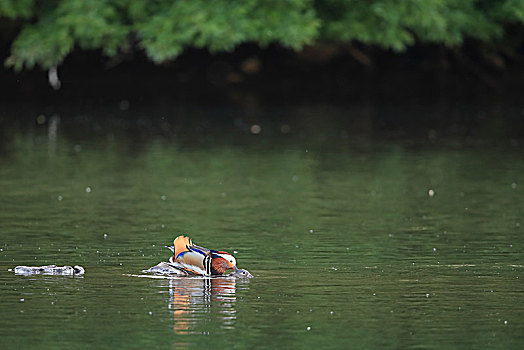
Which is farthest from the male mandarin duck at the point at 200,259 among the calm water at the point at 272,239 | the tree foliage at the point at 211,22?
the tree foliage at the point at 211,22

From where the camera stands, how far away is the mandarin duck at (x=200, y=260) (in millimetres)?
10188

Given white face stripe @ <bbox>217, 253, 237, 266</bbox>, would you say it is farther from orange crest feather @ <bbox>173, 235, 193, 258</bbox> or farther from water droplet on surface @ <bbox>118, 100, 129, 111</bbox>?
water droplet on surface @ <bbox>118, 100, 129, 111</bbox>

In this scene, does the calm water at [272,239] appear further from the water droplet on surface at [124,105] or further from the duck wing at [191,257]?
the water droplet on surface at [124,105]

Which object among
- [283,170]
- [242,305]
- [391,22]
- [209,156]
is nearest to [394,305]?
[242,305]

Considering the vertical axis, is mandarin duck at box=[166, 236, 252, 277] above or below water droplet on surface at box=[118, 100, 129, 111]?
below

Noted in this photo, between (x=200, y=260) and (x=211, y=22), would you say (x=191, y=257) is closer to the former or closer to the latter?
(x=200, y=260)

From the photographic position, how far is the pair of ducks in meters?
10.2

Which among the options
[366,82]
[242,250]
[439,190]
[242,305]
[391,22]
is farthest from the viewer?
[366,82]

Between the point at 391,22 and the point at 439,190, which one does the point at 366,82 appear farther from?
the point at 439,190

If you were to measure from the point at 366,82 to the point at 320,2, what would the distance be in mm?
9033

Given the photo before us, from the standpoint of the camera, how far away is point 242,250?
1188cm

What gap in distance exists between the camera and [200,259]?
10.2 metres

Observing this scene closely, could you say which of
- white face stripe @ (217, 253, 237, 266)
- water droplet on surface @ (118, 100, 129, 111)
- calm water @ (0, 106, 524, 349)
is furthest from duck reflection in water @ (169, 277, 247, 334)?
water droplet on surface @ (118, 100, 129, 111)

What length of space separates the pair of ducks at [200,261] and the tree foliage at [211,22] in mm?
18774
